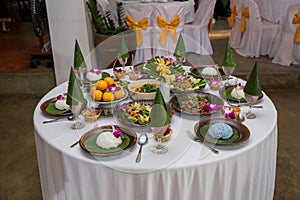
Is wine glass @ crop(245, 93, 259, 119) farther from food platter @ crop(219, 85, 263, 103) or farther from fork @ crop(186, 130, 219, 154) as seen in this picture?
fork @ crop(186, 130, 219, 154)

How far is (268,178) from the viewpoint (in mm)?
1671

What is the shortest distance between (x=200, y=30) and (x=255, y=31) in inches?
27.2

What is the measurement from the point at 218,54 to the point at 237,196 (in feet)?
11.7

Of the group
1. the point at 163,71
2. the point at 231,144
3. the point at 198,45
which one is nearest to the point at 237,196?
the point at 231,144

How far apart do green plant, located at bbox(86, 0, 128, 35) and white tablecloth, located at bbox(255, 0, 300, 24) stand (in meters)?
1.86

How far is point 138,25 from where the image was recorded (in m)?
4.05

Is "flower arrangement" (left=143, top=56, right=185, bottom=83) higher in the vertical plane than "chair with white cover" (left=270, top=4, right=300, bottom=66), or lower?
higher

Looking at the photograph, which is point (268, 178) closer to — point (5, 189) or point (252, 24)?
point (5, 189)

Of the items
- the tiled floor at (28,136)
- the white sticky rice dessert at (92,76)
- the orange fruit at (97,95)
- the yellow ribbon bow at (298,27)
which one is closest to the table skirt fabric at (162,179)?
the orange fruit at (97,95)

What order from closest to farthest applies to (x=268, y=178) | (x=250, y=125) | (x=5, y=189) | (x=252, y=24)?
(x=250, y=125), (x=268, y=178), (x=5, y=189), (x=252, y=24)

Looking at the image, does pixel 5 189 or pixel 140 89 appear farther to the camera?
pixel 5 189

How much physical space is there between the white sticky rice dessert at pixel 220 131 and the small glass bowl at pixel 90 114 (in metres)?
0.50

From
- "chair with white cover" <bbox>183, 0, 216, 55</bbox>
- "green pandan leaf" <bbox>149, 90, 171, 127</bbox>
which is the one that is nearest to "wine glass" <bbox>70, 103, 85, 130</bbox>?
"green pandan leaf" <bbox>149, 90, 171, 127</bbox>

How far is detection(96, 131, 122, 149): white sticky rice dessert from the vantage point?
4.47ft
